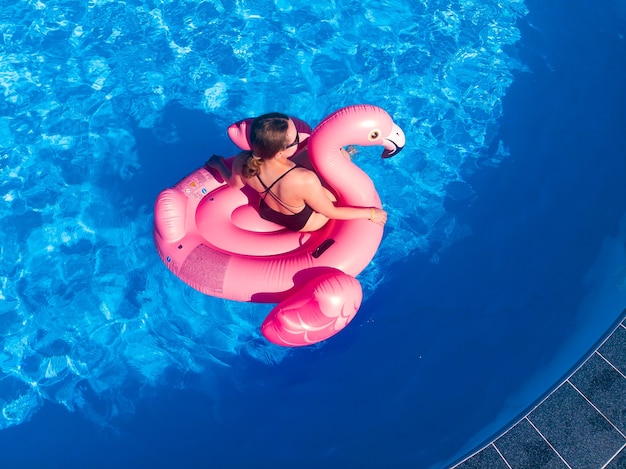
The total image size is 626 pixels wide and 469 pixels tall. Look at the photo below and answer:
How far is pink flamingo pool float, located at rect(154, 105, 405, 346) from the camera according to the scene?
3.45 m

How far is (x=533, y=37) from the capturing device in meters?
5.80

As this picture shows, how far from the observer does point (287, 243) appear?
410cm

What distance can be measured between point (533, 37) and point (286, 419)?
191 inches

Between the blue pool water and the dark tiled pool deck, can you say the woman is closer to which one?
the blue pool water

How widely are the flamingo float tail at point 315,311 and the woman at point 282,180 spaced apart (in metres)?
0.51

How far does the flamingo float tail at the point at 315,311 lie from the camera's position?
334 cm

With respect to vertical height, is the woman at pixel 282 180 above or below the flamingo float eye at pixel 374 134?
below

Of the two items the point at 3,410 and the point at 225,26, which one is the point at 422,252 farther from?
the point at 3,410

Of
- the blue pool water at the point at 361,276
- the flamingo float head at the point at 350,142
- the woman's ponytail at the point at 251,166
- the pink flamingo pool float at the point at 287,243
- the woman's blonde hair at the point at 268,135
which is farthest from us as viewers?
the blue pool water at the point at 361,276

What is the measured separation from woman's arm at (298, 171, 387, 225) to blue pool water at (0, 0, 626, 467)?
1.04 meters

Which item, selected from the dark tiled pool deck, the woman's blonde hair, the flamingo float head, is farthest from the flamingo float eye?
the dark tiled pool deck

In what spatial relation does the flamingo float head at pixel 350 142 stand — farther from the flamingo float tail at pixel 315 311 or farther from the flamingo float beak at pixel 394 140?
the flamingo float tail at pixel 315 311

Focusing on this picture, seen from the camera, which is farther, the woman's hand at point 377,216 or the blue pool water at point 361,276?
the blue pool water at point 361,276

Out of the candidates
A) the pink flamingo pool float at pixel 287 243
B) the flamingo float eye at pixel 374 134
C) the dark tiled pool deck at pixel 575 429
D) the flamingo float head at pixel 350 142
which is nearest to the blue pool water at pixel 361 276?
the dark tiled pool deck at pixel 575 429
